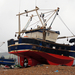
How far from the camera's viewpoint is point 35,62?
2073cm

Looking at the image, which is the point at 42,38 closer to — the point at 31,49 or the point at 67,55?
the point at 31,49

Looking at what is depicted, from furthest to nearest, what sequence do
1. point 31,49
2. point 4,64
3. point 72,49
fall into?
point 4,64, point 72,49, point 31,49

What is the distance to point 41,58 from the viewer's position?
66.3ft

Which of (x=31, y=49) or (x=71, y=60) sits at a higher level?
(x=31, y=49)

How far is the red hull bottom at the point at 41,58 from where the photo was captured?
1862 centimetres

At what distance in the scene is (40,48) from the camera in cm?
1881

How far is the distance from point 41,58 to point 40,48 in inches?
91.4

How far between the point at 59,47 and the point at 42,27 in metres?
4.77

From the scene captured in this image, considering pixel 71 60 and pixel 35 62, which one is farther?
pixel 71 60

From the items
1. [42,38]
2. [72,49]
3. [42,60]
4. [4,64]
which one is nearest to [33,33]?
[42,38]

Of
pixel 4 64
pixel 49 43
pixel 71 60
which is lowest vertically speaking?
pixel 4 64

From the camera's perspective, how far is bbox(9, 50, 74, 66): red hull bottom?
18.6 m

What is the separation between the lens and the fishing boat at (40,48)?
60.0 feet

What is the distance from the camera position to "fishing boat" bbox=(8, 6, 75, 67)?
18.3 metres
